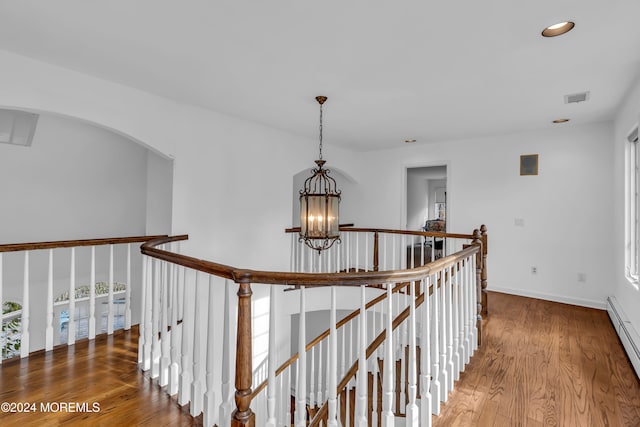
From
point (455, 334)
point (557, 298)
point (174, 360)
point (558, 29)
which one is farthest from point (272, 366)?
point (557, 298)

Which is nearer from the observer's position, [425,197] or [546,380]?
[546,380]

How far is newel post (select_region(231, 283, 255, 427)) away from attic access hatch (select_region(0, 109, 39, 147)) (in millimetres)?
5070

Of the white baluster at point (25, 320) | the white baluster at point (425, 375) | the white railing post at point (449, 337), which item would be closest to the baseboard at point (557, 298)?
the white railing post at point (449, 337)

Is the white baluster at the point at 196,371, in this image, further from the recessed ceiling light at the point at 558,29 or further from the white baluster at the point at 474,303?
the recessed ceiling light at the point at 558,29

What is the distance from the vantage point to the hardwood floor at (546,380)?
199 cm

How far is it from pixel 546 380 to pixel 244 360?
234cm

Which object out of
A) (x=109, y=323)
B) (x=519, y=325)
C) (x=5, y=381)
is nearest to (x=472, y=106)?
(x=519, y=325)

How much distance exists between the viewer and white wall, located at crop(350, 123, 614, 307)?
4215mm

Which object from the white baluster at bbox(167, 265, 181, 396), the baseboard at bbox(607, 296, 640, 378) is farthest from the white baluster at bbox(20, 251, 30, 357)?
the baseboard at bbox(607, 296, 640, 378)

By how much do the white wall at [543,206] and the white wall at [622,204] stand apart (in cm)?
20

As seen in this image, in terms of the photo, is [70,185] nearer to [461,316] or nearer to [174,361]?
[174,361]

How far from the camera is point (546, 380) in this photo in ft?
7.88

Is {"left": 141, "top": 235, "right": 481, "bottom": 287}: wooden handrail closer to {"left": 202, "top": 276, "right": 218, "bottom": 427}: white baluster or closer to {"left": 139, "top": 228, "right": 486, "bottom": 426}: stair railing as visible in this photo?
{"left": 139, "top": 228, "right": 486, "bottom": 426}: stair railing

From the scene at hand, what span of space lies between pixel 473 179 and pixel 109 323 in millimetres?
5262
